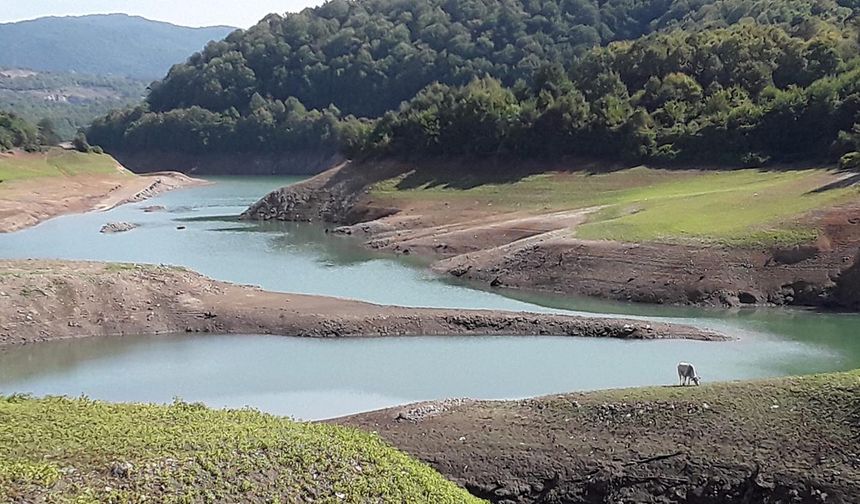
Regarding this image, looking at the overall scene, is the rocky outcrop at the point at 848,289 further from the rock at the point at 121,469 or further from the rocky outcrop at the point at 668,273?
the rock at the point at 121,469

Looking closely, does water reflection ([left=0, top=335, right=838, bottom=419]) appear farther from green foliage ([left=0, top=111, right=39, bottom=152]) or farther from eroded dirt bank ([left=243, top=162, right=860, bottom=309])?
green foliage ([left=0, top=111, right=39, bottom=152])

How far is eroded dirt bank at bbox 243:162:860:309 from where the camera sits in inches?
1464

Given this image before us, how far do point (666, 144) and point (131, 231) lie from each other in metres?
34.4

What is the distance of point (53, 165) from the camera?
93.9 meters

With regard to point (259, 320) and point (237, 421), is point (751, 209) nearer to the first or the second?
point (259, 320)

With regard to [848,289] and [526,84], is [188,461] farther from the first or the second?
[526,84]

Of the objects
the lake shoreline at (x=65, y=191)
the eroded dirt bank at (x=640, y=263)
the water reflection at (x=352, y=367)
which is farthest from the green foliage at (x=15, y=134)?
the water reflection at (x=352, y=367)

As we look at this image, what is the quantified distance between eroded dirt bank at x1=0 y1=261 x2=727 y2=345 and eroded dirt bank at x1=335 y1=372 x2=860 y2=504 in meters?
13.3

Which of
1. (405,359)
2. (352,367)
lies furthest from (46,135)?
(352,367)

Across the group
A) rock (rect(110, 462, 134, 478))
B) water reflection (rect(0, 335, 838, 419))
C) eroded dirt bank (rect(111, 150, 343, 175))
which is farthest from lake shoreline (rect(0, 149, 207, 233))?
rock (rect(110, 462, 134, 478))

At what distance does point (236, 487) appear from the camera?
12.7m

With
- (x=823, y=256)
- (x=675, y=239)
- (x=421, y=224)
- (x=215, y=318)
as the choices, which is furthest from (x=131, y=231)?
(x=823, y=256)

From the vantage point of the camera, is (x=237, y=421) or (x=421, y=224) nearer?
(x=237, y=421)

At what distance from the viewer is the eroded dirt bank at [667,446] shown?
1627 cm
